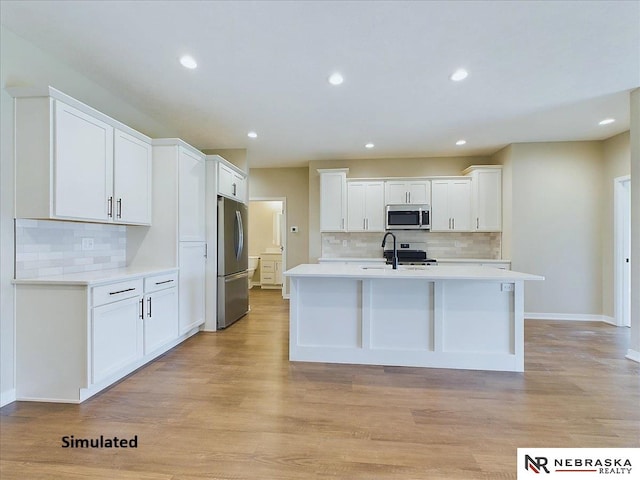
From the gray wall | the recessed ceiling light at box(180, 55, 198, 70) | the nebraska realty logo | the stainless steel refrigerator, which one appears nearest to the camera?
the nebraska realty logo

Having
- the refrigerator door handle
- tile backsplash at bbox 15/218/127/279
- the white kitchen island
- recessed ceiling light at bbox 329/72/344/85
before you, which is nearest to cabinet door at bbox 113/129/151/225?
tile backsplash at bbox 15/218/127/279

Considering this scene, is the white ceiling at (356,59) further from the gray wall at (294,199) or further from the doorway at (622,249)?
the gray wall at (294,199)

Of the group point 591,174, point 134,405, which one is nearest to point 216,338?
point 134,405

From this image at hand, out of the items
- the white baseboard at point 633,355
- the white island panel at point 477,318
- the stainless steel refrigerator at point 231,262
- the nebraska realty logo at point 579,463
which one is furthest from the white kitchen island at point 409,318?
the stainless steel refrigerator at point 231,262

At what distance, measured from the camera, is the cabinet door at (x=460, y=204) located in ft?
17.4

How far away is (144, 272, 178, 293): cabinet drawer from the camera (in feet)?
9.65

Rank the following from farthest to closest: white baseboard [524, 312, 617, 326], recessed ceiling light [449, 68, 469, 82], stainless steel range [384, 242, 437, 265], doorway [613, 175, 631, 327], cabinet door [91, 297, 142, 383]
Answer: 1. stainless steel range [384, 242, 437, 265]
2. white baseboard [524, 312, 617, 326]
3. doorway [613, 175, 631, 327]
4. recessed ceiling light [449, 68, 469, 82]
5. cabinet door [91, 297, 142, 383]

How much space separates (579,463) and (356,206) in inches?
169

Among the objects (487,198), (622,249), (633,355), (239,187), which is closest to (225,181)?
(239,187)

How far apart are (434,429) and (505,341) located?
1.39 metres

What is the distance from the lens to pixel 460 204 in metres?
5.30

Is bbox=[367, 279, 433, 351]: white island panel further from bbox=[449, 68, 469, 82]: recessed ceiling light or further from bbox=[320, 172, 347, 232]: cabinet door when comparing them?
bbox=[320, 172, 347, 232]: cabinet door

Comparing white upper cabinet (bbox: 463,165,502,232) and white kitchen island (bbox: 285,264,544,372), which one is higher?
white upper cabinet (bbox: 463,165,502,232)

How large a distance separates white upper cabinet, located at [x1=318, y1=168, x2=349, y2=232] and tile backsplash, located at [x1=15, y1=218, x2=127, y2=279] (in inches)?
124
